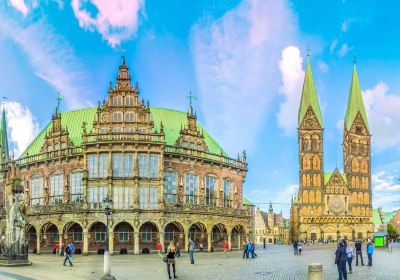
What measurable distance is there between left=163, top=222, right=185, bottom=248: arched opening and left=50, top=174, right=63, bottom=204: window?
42.3ft

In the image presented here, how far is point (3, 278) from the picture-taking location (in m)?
25.5

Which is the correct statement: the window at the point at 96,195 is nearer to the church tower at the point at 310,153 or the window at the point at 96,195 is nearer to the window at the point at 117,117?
the window at the point at 117,117

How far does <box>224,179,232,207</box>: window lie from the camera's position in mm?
70812

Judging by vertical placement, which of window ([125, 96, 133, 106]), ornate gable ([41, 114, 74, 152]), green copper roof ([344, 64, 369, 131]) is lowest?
ornate gable ([41, 114, 74, 152])

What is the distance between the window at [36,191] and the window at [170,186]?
15232 millimetres

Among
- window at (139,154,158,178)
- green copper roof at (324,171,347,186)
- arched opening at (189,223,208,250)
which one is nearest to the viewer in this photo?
window at (139,154,158,178)

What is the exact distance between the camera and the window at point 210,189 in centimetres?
6802

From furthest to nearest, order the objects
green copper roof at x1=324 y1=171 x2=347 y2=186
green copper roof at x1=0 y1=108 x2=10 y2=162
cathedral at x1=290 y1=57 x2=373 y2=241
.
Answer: green copper roof at x1=324 y1=171 x2=347 y2=186 < cathedral at x1=290 y1=57 x2=373 y2=241 < green copper roof at x1=0 y1=108 x2=10 y2=162

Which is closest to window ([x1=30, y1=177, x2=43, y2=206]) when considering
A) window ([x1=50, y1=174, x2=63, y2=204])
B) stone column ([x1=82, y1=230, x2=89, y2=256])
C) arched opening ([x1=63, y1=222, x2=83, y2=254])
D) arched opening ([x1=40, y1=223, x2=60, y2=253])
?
window ([x1=50, y1=174, x2=63, y2=204])

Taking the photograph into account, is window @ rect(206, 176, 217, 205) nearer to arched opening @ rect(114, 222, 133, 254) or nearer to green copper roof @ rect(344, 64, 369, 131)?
arched opening @ rect(114, 222, 133, 254)

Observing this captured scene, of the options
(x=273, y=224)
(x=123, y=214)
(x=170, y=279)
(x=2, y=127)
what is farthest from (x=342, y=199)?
(x=170, y=279)

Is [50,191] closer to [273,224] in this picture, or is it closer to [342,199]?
[342,199]

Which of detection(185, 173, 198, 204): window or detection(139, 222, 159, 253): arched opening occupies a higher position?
detection(185, 173, 198, 204): window

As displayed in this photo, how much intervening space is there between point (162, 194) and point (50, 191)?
1449 centimetres
